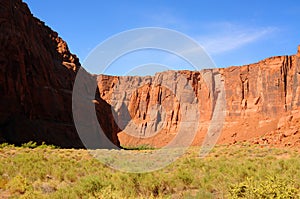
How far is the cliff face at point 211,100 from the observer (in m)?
85.8

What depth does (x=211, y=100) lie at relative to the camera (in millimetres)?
106812

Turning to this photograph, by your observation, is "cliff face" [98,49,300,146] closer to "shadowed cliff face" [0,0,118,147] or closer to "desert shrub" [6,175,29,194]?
"shadowed cliff face" [0,0,118,147]

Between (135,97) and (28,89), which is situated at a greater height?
(135,97)

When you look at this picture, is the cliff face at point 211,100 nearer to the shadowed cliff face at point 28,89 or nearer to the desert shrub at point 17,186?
the shadowed cliff face at point 28,89

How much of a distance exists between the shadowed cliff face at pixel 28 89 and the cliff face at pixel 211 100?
43.4 meters

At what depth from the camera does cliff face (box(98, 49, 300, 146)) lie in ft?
282

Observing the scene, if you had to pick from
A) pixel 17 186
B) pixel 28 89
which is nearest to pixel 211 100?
pixel 28 89

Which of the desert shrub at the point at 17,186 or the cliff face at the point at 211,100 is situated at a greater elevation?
the cliff face at the point at 211,100

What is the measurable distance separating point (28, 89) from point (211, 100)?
76212 mm

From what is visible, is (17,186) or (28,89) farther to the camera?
(28,89)

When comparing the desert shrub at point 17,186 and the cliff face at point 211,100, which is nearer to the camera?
the desert shrub at point 17,186

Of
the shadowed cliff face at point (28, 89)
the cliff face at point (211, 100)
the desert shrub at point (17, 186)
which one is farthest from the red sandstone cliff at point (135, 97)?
the desert shrub at point (17, 186)

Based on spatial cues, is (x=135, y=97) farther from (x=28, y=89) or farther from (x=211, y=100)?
(x=28, y=89)

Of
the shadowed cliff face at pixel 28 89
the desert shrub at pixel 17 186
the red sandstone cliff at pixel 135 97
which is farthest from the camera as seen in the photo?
the red sandstone cliff at pixel 135 97
